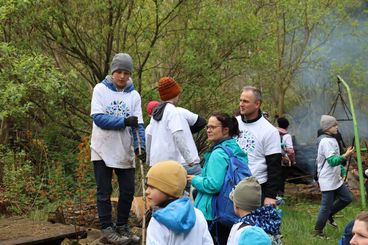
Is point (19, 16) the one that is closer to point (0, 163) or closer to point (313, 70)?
point (0, 163)

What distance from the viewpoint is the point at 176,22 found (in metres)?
10.8

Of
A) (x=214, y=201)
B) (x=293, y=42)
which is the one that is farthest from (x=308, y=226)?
(x=293, y=42)

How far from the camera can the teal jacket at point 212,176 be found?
4.46 metres

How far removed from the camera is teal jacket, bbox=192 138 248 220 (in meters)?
4.46

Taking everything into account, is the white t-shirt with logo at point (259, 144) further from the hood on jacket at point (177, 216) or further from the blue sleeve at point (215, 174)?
the hood on jacket at point (177, 216)

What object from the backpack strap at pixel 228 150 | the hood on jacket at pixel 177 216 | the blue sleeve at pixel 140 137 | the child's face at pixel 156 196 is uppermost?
the blue sleeve at pixel 140 137

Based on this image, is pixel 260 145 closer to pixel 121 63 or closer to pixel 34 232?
pixel 121 63

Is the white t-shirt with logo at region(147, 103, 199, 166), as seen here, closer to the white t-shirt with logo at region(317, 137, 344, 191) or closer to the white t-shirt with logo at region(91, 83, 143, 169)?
the white t-shirt with logo at region(91, 83, 143, 169)

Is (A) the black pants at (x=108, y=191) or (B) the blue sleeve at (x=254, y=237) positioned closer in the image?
(B) the blue sleeve at (x=254, y=237)

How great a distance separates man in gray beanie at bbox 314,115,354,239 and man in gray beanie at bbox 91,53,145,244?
3.01 m

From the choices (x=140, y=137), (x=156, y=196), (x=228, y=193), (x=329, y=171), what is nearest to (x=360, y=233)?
(x=156, y=196)

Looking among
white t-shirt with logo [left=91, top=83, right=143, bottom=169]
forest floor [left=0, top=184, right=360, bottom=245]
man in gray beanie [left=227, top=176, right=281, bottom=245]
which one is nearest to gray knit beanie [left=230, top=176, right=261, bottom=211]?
man in gray beanie [left=227, top=176, right=281, bottom=245]

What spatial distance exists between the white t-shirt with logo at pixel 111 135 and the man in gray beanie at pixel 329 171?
309 centimetres

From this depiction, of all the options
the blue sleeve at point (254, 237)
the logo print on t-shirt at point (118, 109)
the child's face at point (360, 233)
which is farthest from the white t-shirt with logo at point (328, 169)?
the child's face at point (360, 233)
